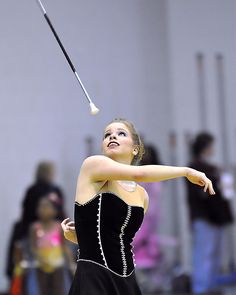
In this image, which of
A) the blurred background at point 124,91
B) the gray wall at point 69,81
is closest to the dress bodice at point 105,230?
the gray wall at point 69,81

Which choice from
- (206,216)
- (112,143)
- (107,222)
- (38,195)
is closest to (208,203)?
(206,216)

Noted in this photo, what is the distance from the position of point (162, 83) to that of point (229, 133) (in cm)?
101

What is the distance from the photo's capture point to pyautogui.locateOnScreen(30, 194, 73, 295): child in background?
7918 millimetres

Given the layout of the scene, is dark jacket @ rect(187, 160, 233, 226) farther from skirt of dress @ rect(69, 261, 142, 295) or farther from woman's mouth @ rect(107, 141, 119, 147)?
skirt of dress @ rect(69, 261, 142, 295)

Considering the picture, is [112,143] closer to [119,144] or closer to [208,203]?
[119,144]

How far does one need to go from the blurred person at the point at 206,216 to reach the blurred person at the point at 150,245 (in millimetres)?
624

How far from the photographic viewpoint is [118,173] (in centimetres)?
369

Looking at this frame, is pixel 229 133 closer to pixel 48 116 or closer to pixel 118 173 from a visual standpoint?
pixel 48 116

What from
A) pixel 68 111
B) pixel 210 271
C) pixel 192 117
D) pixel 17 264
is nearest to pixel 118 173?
pixel 17 264

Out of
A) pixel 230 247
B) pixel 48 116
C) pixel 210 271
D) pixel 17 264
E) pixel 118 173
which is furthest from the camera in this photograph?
pixel 230 247

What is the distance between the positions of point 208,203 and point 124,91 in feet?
7.20

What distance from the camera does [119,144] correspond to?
388 cm

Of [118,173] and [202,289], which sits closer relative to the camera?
[118,173]

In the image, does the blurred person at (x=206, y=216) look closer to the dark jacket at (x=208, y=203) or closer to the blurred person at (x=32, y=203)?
the dark jacket at (x=208, y=203)
